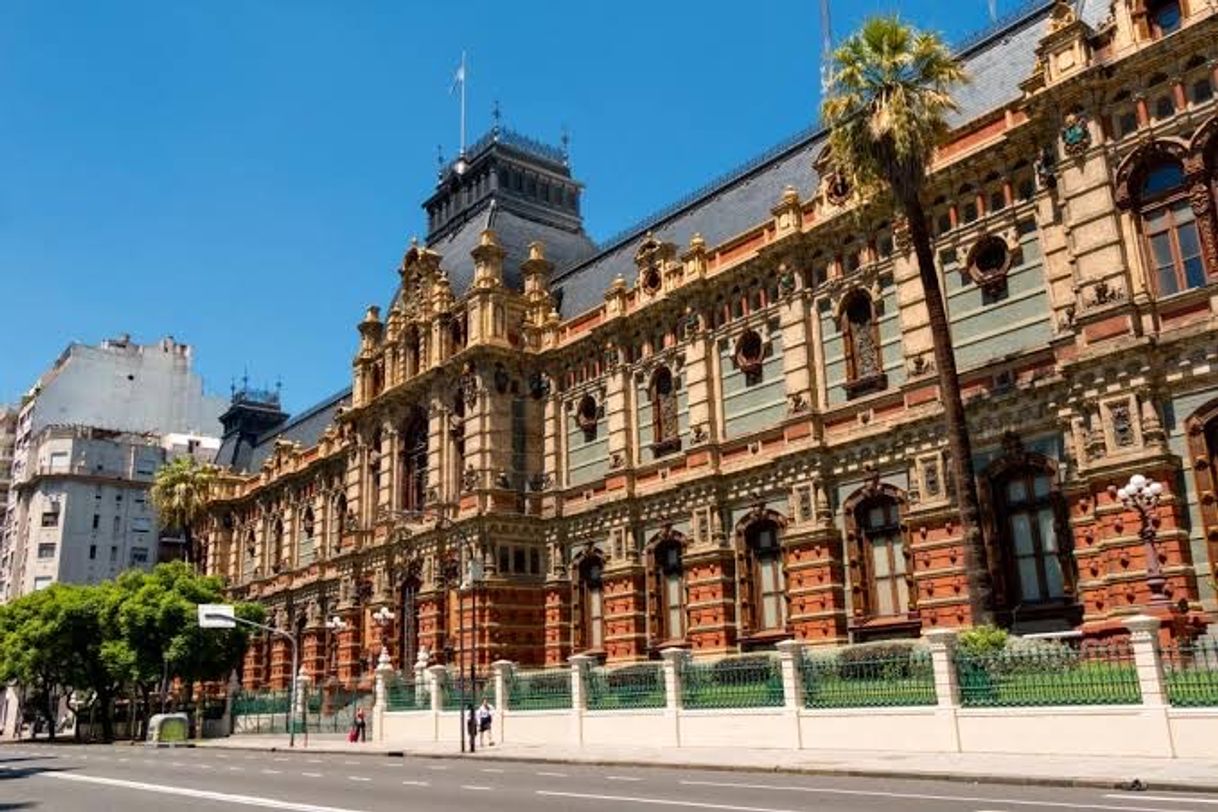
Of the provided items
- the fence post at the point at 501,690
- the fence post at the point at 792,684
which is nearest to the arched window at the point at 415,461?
the fence post at the point at 501,690

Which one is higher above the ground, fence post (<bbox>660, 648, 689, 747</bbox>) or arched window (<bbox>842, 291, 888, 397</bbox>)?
arched window (<bbox>842, 291, 888, 397</bbox>)

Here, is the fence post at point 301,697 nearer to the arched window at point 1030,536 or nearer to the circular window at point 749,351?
the circular window at point 749,351

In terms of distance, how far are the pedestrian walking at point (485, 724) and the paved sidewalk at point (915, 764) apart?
230 centimetres

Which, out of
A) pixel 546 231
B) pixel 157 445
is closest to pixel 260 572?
pixel 546 231

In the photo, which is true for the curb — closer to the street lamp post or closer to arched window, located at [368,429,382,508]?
the street lamp post

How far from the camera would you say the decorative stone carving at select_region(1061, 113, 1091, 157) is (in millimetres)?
25750

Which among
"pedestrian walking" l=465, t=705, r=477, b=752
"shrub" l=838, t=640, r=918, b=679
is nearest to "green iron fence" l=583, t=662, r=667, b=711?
"pedestrian walking" l=465, t=705, r=477, b=752

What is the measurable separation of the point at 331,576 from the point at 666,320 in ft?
78.8

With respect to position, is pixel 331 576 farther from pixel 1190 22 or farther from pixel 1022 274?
pixel 1190 22

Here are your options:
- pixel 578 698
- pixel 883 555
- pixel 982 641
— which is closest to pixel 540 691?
pixel 578 698

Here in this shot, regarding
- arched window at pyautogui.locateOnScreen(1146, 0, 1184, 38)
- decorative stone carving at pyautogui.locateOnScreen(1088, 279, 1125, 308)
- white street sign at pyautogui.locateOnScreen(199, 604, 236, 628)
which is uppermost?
arched window at pyautogui.locateOnScreen(1146, 0, 1184, 38)

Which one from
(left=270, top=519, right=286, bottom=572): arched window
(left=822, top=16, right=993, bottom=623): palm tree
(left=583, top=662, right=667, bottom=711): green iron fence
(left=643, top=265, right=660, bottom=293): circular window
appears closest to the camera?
(left=822, top=16, right=993, bottom=623): palm tree

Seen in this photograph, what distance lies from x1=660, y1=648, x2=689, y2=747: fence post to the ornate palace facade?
191 inches

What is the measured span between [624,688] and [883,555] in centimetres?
798
